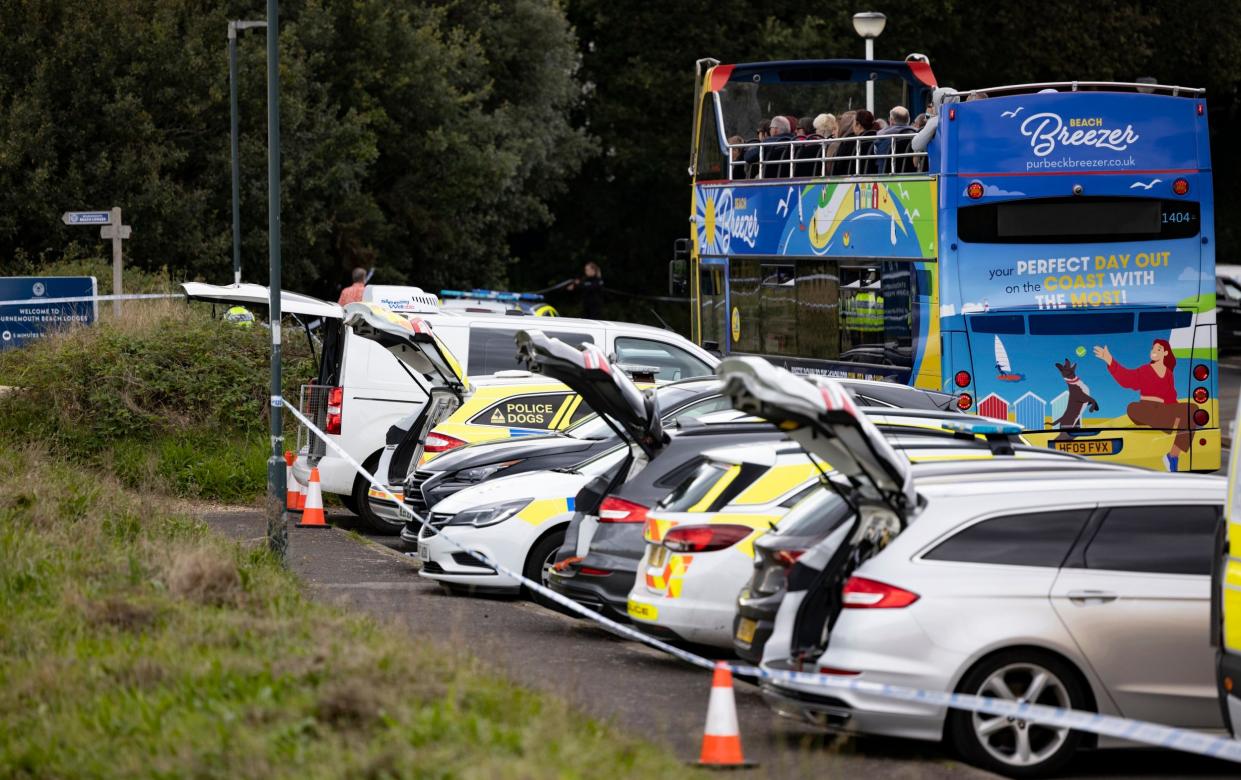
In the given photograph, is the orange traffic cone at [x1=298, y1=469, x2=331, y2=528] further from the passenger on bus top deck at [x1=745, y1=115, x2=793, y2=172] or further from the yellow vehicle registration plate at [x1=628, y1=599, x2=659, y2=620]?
the yellow vehicle registration plate at [x1=628, y1=599, x2=659, y2=620]

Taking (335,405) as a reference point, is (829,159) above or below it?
above

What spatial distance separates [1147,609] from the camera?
800 cm

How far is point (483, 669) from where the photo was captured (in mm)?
8227

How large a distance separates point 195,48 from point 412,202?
7.68m

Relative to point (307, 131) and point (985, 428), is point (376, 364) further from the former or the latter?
point (307, 131)

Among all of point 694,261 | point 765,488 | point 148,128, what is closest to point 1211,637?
point 765,488

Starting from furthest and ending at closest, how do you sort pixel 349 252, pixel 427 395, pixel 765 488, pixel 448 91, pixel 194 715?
pixel 448 91 < pixel 349 252 < pixel 427 395 < pixel 765 488 < pixel 194 715

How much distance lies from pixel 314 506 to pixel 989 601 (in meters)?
9.52

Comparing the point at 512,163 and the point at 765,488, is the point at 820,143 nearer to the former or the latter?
the point at 765,488

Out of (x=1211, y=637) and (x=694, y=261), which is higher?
(x=694, y=261)

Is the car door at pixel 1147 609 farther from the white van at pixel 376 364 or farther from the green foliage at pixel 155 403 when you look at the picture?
the green foliage at pixel 155 403

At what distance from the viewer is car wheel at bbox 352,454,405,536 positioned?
16547 mm

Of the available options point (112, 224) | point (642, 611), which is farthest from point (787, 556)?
point (112, 224)

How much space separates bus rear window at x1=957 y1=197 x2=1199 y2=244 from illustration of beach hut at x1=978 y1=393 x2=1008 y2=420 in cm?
146
